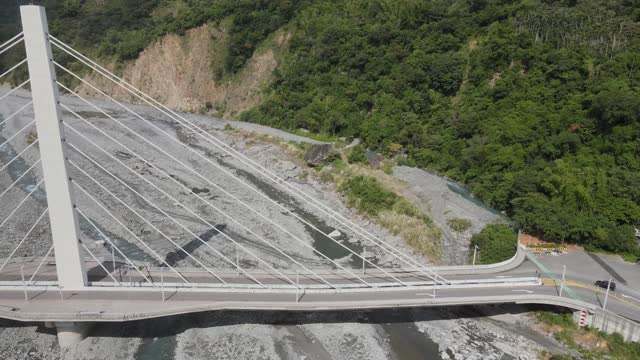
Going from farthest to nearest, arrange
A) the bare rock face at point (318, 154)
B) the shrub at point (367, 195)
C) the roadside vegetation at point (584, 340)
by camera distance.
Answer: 1. the bare rock face at point (318, 154)
2. the shrub at point (367, 195)
3. the roadside vegetation at point (584, 340)

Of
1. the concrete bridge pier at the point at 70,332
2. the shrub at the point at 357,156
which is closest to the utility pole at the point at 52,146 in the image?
the concrete bridge pier at the point at 70,332

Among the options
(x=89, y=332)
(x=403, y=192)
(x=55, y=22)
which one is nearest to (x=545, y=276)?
(x=403, y=192)

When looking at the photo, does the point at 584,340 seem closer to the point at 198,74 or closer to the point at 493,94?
the point at 493,94

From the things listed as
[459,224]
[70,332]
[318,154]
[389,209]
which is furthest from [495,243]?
[70,332]

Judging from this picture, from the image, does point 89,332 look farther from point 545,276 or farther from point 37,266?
point 545,276

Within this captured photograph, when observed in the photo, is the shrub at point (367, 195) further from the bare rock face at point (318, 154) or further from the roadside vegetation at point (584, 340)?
the roadside vegetation at point (584, 340)

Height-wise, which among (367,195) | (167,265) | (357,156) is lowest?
(367,195)
